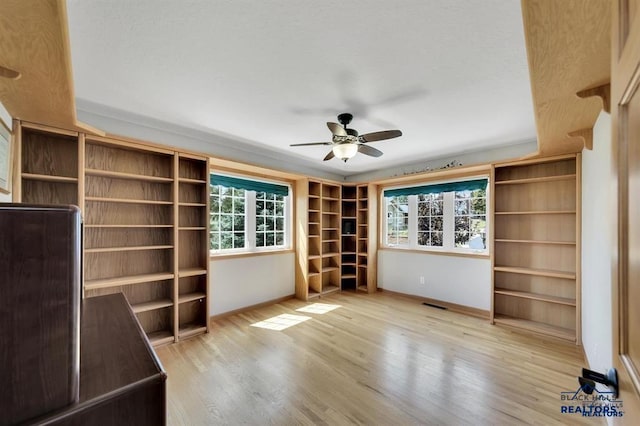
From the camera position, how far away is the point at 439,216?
4340 mm

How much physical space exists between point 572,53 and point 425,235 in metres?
3.62

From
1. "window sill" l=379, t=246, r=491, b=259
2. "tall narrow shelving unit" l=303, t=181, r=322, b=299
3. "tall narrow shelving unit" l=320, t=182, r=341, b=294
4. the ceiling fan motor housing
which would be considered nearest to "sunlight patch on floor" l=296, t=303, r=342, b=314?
"tall narrow shelving unit" l=303, t=181, r=322, b=299

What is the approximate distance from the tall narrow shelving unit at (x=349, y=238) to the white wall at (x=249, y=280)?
121cm

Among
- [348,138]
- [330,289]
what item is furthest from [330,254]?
[348,138]

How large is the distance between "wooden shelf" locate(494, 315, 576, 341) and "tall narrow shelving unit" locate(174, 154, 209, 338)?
12.4ft

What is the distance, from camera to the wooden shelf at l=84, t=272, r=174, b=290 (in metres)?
2.41

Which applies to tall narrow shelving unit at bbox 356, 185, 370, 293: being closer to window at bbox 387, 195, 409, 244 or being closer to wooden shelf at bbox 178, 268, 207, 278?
window at bbox 387, 195, 409, 244

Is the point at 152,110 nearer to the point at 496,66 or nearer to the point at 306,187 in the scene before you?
the point at 306,187

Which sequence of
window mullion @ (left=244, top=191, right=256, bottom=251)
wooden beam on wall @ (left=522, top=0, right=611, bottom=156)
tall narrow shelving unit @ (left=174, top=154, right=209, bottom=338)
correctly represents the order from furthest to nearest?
window mullion @ (left=244, top=191, right=256, bottom=251)
tall narrow shelving unit @ (left=174, top=154, right=209, bottom=338)
wooden beam on wall @ (left=522, top=0, right=611, bottom=156)

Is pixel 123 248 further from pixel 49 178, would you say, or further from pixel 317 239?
pixel 317 239

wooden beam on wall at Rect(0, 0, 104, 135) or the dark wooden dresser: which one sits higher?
wooden beam on wall at Rect(0, 0, 104, 135)

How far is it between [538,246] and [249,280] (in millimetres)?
3963

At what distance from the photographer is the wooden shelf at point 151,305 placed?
8.69 ft

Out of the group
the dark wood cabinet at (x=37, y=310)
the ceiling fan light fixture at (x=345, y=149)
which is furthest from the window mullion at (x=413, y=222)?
the dark wood cabinet at (x=37, y=310)
